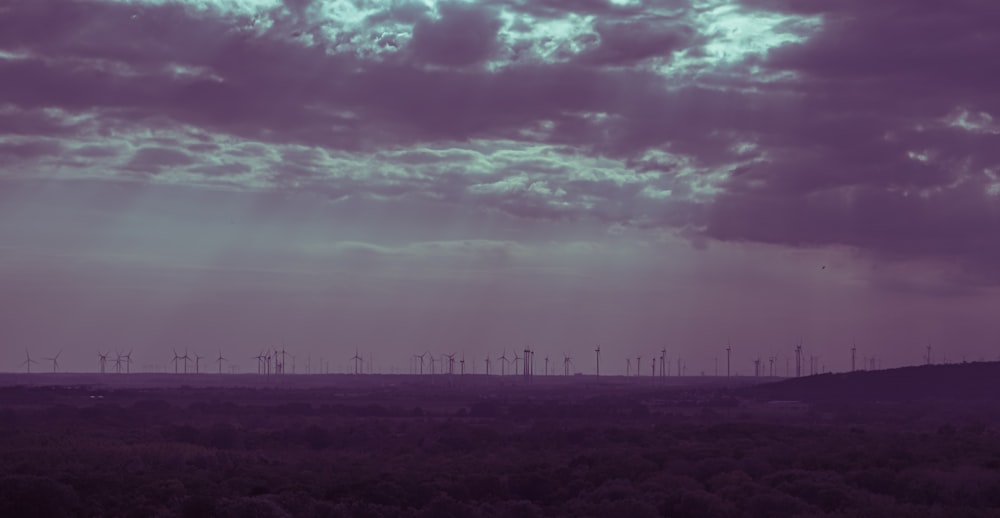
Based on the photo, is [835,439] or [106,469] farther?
[835,439]

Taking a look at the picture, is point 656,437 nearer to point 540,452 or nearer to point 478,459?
point 540,452

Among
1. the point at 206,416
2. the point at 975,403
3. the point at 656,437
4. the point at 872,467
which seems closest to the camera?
the point at 872,467

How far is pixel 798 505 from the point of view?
53.7m

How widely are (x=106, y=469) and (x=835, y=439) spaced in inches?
2032

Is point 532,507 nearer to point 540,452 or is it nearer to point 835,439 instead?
point 540,452

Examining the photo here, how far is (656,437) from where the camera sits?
330 feet

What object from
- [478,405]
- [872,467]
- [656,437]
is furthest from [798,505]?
[478,405]

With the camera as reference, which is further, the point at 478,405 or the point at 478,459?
the point at 478,405

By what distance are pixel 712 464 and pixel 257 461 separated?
32.3 m

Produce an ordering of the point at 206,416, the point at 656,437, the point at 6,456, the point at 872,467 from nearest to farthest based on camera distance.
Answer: the point at 872,467 < the point at 6,456 < the point at 656,437 < the point at 206,416

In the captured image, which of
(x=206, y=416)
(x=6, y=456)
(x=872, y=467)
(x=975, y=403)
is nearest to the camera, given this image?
(x=872, y=467)

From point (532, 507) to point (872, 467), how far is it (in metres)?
22.4

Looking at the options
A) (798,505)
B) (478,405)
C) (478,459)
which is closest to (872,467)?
(798,505)

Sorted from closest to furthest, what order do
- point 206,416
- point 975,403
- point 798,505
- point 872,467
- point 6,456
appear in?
point 798,505, point 872,467, point 6,456, point 206,416, point 975,403
